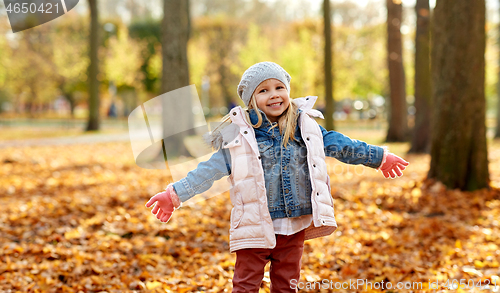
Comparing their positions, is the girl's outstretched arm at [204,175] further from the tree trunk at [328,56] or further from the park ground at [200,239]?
the tree trunk at [328,56]

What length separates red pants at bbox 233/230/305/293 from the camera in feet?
8.62

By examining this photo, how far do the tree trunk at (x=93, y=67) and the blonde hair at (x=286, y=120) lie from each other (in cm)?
1778

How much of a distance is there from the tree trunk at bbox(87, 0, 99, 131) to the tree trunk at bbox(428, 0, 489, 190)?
15.3 m

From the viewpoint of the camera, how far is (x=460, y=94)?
649 centimetres

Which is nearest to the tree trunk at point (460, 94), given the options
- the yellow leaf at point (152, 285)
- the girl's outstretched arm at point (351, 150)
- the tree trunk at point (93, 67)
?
the girl's outstretched arm at point (351, 150)

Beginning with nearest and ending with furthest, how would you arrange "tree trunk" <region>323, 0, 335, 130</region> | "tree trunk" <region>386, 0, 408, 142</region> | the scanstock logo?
1. the scanstock logo
2. "tree trunk" <region>323, 0, 335, 130</region>
3. "tree trunk" <region>386, 0, 408, 142</region>

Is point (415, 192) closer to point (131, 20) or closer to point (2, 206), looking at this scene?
point (2, 206)

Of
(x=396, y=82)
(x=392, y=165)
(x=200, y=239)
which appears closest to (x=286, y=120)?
(x=392, y=165)

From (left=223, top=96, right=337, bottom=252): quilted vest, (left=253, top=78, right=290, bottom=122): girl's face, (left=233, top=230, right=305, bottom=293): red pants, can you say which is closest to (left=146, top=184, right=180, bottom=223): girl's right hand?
(left=223, top=96, right=337, bottom=252): quilted vest

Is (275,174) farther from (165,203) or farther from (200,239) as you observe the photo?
(200,239)

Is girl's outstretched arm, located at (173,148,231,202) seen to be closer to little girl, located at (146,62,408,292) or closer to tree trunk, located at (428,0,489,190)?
little girl, located at (146,62,408,292)

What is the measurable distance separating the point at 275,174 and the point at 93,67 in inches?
708

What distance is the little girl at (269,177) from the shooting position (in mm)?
2539

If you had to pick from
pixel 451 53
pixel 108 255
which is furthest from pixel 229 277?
pixel 451 53
